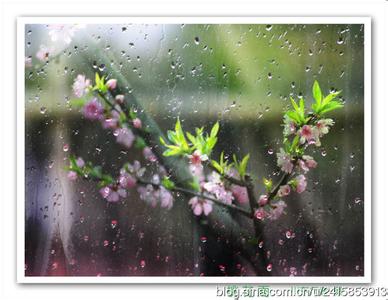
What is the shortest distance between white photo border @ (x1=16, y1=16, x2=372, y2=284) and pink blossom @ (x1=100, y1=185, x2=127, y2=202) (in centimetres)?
24

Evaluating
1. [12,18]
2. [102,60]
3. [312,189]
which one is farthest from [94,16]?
[312,189]

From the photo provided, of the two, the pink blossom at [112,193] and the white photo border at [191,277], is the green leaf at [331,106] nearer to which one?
the white photo border at [191,277]

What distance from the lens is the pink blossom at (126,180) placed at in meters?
1.76

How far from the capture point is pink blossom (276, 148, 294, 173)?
176cm

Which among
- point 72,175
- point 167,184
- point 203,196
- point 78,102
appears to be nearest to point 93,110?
point 78,102

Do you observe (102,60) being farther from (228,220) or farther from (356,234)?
(356,234)

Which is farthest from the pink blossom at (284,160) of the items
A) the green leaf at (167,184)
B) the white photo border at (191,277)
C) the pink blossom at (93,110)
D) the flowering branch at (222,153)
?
the pink blossom at (93,110)

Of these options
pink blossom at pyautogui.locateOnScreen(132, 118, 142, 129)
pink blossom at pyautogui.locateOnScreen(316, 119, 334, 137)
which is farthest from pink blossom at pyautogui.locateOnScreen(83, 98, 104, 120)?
pink blossom at pyautogui.locateOnScreen(316, 119, 334, 137)

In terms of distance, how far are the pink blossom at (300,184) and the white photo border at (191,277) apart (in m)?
0.19

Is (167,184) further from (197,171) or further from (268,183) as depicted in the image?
(268,183)

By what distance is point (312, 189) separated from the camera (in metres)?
1.76

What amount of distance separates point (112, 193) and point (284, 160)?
0.54 meters

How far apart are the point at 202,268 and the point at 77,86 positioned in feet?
2.25

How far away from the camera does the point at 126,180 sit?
1759 mm
